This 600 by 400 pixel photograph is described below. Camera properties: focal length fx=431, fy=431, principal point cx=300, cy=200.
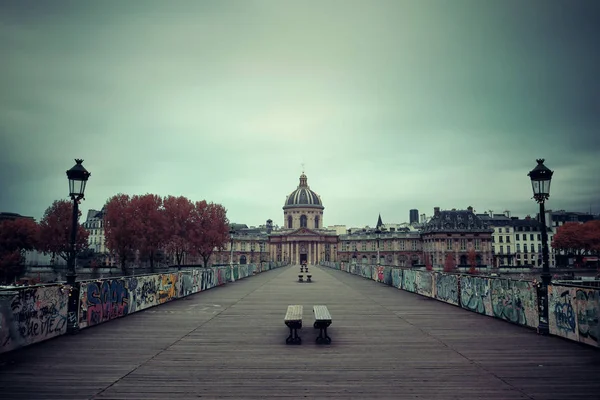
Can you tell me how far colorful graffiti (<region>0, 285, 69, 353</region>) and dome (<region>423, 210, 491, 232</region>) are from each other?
129 meters

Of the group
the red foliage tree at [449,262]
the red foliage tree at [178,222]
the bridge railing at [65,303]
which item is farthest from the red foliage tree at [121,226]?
the red foliage tree at [449,262]

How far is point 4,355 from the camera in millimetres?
10828

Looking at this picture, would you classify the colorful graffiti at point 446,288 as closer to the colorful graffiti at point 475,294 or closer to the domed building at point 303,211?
the colorful graffiti at point 475,294

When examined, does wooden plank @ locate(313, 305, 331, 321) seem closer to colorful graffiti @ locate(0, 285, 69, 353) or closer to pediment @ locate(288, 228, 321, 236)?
colorful graffiti @ locate(0, 285, 69, 353)

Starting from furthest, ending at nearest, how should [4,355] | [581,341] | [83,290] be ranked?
[83,290] < [581,341] < [4,355]

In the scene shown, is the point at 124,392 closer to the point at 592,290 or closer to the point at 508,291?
the point at 592,290

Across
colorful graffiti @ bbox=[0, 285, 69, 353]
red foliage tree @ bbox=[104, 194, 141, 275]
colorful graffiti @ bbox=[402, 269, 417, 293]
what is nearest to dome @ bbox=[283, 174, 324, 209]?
red foliage tree @ bbox=[104, 194, 141, 275]

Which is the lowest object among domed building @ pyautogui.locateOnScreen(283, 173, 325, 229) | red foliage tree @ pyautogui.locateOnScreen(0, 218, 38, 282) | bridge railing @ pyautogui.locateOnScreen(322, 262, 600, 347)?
bridge railing @ pyautogui.locateOnScreen(322, 262, 600, 347)

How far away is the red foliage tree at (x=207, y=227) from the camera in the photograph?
7488 centimetres

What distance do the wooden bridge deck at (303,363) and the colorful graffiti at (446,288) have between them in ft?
18.6

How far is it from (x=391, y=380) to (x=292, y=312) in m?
5.37

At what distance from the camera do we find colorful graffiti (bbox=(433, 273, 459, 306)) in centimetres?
2223

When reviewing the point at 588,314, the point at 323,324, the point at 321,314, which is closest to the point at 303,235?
the point at 321,314

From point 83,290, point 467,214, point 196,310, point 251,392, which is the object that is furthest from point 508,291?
point 467,214
